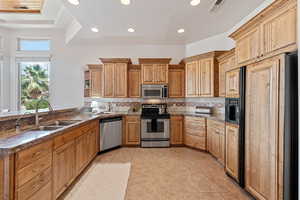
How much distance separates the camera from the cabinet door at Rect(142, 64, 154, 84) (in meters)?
5.19

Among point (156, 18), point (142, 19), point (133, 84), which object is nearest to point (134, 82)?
point (133, 84)

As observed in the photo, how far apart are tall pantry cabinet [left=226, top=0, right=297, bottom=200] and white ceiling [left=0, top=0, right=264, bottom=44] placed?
145 cm

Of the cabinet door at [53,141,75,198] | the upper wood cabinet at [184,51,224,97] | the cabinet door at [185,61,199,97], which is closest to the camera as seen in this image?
the cabinet door at [53,141,75,198]

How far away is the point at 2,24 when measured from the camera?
5.59m

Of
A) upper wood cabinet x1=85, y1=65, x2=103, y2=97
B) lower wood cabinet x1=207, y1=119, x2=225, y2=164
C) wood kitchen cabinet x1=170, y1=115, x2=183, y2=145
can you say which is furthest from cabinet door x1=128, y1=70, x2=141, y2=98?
lower wood cabinet x1=207, y1=119, x2=225, y2=164

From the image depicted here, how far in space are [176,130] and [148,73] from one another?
6.01 feet

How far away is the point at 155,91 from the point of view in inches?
205

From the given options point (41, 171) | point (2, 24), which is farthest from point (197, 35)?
point (2, 24)

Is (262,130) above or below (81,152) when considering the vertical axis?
above

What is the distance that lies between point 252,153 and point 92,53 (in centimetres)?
524

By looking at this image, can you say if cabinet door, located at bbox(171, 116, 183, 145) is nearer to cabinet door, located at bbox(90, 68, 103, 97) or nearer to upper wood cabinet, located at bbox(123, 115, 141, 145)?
upper wood cabinet, located at bbox(123, 115, 141, 145)

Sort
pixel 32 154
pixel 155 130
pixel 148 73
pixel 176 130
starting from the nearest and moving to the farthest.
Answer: pixel 32 154 < pixel 155 130 < pixel 176 130 < pixel 148 73

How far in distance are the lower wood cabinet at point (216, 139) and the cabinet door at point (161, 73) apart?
68.8 inches

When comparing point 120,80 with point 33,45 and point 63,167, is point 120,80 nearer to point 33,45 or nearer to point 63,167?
point 63,167
